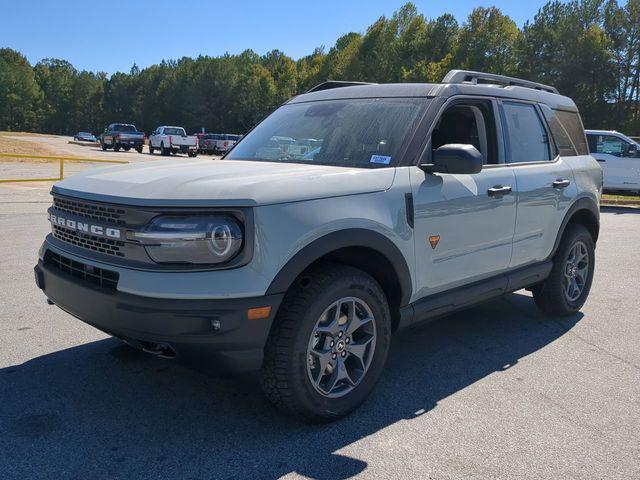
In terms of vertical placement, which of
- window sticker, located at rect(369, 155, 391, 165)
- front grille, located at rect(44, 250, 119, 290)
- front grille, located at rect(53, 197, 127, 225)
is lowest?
front grille, located at rect(44, 250, 119, 290)

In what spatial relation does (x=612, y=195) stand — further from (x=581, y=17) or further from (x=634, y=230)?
(x=581, y=17)

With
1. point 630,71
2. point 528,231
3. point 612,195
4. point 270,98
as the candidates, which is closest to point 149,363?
point 528,231

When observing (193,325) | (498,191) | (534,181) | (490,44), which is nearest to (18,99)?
(490,44)

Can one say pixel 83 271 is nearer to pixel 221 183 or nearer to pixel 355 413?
pixel 221 183

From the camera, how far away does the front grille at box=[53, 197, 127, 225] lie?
9.67 ft

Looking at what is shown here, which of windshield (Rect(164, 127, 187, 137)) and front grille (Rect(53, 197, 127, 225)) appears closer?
front grille (Rect(53, 197, 127, 225))

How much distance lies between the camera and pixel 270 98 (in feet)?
296

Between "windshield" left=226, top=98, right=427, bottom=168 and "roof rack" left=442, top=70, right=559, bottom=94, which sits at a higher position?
"roof rack" left=442, top=70, right=559, bottom=94

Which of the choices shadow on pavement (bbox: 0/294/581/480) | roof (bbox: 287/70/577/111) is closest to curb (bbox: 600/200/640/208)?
roof (bbox: 287/70/577/111)

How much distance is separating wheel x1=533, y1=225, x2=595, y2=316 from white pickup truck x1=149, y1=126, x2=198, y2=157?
36.8 m

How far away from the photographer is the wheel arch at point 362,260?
2926mm

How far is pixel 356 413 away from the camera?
3.41 metres

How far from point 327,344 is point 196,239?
37.4 inches

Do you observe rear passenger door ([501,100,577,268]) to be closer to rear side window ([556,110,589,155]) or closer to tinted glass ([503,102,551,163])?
tinted glass ([503,102,551,163])
